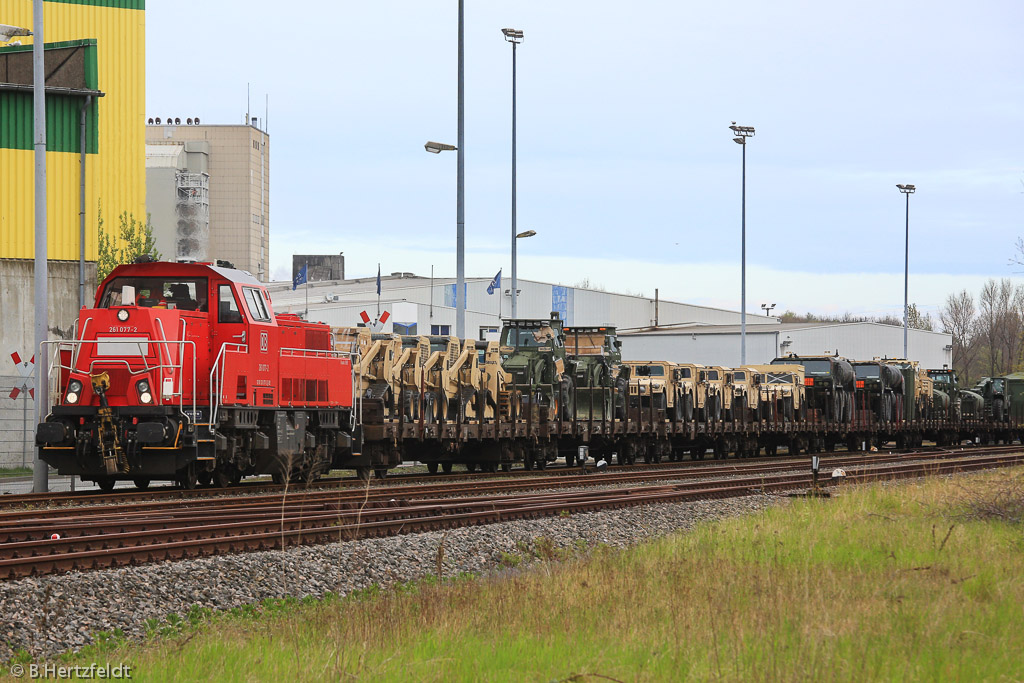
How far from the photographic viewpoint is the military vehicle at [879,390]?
44.5 m

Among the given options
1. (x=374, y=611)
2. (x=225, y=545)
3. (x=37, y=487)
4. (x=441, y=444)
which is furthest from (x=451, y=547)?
(x=441, y=444)

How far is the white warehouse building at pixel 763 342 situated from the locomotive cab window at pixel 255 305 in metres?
58.2

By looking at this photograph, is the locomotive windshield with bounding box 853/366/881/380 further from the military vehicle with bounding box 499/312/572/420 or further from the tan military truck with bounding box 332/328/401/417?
the tan military truck with bounding box 332/328/401/417

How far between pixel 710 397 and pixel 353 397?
1746cm

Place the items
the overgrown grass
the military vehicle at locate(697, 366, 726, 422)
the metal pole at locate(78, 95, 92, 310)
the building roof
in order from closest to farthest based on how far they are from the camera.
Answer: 1. the overgrown grass
2. the metal pole at locate(78, 95, 92, 310)
3. the military vehicle at locate(697, 366, 726, 422)
4. the building roof

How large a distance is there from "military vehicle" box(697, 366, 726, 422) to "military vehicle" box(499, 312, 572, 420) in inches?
266

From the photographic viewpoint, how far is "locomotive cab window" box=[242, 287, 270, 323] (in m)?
18.9

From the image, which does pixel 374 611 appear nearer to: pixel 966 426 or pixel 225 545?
pixel 225 545

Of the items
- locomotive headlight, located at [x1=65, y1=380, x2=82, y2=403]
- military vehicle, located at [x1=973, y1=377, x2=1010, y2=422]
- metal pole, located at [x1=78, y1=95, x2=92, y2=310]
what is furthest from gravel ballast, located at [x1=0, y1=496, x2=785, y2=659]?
military vehicle, located at [x1=973, y1=377, x2=1010, y2=422]

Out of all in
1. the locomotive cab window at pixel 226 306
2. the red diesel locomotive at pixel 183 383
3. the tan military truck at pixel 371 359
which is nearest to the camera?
the red diesel locomotive at pixel 183 383

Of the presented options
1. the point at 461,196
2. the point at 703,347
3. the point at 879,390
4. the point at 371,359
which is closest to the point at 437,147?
the point at 461,196

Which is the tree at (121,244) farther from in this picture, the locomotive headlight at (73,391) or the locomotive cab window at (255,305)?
the locomotive headlight at (73,391)

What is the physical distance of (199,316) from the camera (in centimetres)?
1844

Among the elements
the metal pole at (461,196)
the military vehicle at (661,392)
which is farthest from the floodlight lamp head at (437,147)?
the military vehicle at (661,392)
